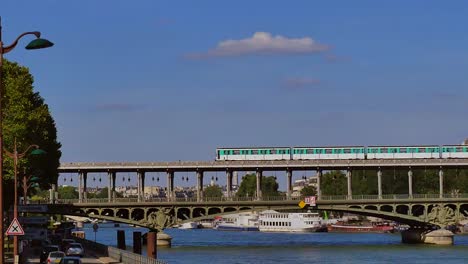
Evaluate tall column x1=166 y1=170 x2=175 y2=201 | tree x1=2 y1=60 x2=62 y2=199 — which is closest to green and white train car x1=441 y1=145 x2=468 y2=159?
tall column x1=166 y1=170 x2=175 y2=201

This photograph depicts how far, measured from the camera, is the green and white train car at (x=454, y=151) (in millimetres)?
158000

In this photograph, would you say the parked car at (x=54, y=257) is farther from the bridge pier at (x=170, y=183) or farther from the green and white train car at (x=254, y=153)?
the green and white train car at (x=254, y=153)

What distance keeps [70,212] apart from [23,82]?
58.9 m

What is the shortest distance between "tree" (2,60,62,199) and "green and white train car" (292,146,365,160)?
231 ft

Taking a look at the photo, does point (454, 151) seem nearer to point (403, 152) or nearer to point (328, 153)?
point (403, 152)

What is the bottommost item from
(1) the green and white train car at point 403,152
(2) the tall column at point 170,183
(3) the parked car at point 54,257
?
(3) the parked car at point 54,257

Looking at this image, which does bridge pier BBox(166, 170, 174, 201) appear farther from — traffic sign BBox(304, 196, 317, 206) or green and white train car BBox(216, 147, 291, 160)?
traffic sign BBox(304, 196, 317, 206)

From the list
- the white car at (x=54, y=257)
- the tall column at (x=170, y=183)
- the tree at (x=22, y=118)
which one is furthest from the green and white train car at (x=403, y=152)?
the white car at (x=54, y=257)

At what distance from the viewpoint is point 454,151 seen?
522ft

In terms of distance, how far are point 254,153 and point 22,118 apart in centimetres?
7964

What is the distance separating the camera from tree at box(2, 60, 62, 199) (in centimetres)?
8112

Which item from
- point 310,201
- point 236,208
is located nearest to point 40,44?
point 310,201

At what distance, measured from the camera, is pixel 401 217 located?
14612 cm

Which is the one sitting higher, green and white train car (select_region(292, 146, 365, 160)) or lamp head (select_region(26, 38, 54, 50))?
green and white train car (select_region(292, 146, 365, 160))
